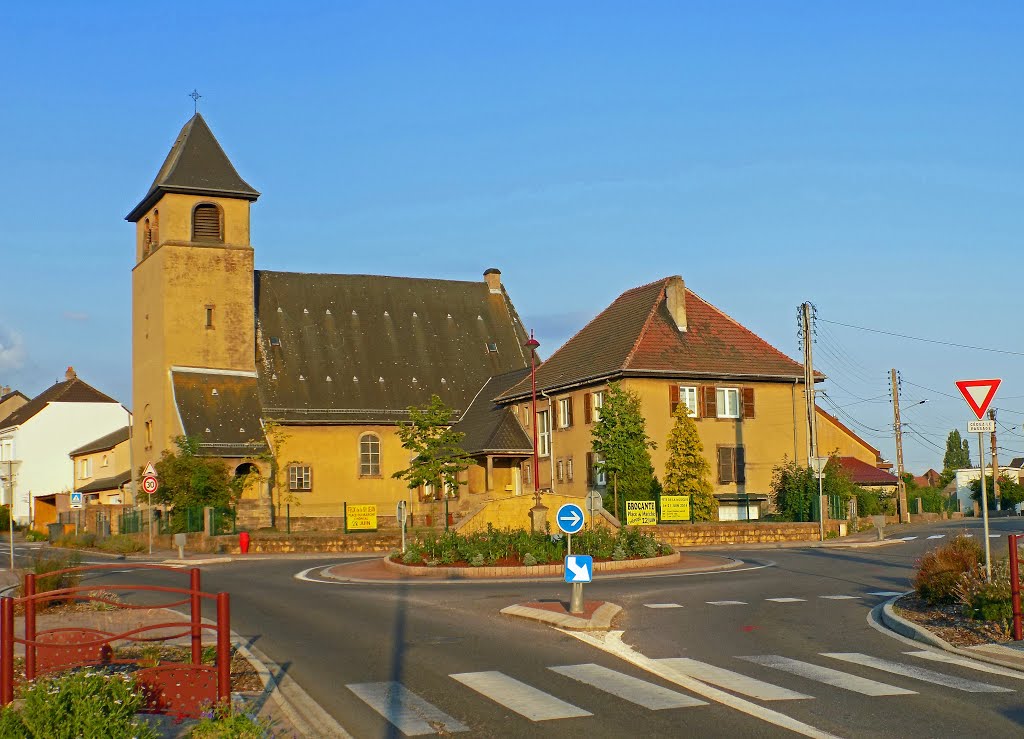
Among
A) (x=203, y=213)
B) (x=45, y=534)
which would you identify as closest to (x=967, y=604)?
(x=203, y=213)

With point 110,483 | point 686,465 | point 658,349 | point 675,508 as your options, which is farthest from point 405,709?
point 110,483

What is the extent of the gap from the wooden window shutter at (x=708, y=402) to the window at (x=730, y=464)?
5.00ft

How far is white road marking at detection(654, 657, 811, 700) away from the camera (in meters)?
11.0

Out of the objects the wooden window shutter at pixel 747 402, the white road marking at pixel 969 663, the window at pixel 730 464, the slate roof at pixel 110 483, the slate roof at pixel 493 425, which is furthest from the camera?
the slate roof at pixel 110 483

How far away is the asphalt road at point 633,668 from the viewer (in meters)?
9.89

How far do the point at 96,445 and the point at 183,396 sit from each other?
25.0m

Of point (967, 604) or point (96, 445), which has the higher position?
point (96, 445)

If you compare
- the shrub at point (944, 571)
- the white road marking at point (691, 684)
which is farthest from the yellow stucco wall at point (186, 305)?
the white road marking at point (691, 684)

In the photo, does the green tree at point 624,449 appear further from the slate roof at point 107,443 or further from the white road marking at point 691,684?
the slate roof at point 107,443

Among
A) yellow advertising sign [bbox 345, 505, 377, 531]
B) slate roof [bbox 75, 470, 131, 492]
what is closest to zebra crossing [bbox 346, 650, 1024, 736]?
yellow advertising sign [bbox 345, 505, 377, 531]

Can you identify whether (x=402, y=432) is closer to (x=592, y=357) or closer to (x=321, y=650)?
(x=592, y=357)

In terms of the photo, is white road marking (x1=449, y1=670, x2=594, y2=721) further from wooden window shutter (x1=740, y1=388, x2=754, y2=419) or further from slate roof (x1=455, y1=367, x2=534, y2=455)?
wooden window shutter (x1=740, y1=388, x2=754, y2=419)

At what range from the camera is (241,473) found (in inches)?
2184

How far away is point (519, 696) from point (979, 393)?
8.00m
